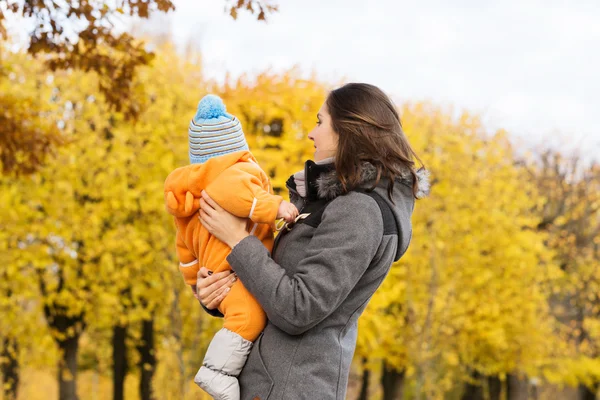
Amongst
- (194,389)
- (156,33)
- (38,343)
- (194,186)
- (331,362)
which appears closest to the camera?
(331,362)

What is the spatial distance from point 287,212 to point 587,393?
1245 inches

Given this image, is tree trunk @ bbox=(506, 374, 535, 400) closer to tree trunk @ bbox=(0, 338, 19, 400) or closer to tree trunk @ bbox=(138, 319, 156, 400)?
tree trunk @ bbox=(138, 319, 156, 400)

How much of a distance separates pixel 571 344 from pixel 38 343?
17.8m

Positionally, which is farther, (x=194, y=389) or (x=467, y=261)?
(x=467, y=261)

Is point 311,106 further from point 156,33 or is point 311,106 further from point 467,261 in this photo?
point 156,33

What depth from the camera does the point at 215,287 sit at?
2.65 meters

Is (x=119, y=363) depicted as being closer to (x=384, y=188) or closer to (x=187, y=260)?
(x=187, y=260)

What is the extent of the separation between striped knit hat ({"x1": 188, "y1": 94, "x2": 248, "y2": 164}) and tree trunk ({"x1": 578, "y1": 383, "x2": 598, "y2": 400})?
29.4 m

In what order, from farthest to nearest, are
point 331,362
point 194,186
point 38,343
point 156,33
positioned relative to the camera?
point 156,33
point 38,343
point 194,186
point 331,362

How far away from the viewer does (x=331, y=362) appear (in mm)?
2539

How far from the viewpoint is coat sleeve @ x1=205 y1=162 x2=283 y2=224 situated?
2.63 m

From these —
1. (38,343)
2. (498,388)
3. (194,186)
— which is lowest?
(498,388)

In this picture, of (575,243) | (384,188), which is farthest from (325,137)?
(575,243)

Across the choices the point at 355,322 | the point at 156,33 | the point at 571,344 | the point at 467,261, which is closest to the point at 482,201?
the point at 467,261
